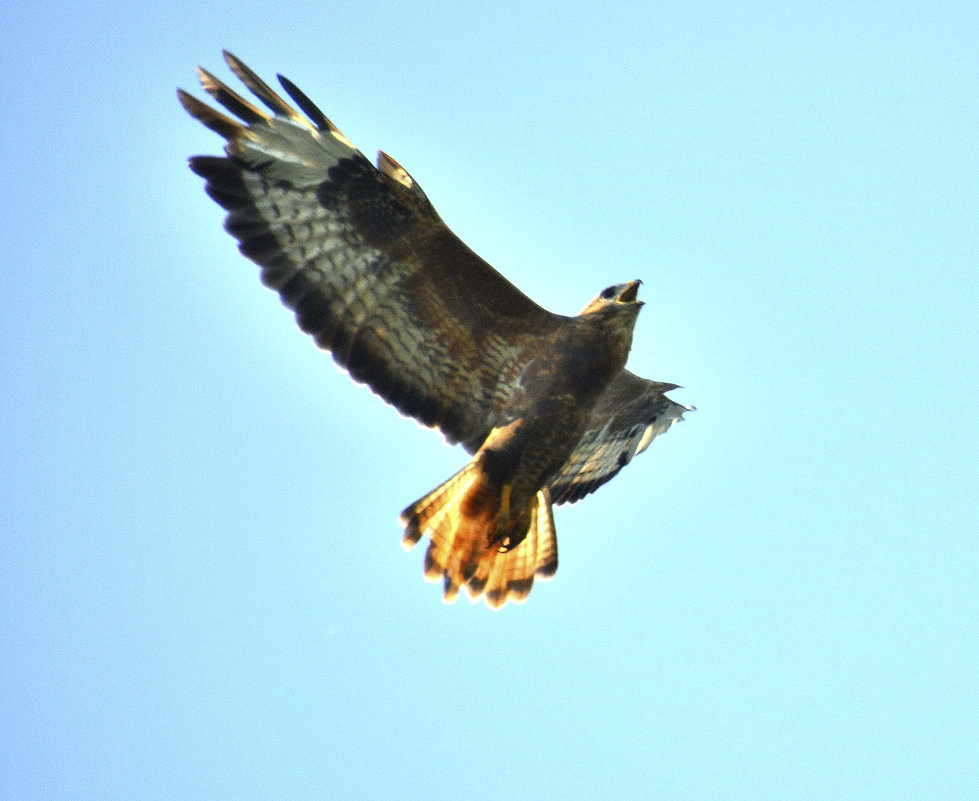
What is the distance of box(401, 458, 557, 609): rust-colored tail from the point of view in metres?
6.48

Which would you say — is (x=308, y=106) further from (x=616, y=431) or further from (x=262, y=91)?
(x=616, y=431)

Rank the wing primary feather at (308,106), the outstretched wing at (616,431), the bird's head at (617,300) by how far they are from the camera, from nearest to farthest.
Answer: the wing primary feather at (308,106), the bird's head at (617,300), the outstretched wing at (616,431)

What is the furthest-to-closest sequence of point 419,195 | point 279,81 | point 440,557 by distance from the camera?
point 440,557 < point 419,195 < point 279,81

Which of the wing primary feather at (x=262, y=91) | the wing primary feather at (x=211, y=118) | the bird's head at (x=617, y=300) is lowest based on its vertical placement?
the wing primary feather at (x=211, y=118)

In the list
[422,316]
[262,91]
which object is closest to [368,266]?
[422,316]

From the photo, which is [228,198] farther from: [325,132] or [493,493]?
[493,493]

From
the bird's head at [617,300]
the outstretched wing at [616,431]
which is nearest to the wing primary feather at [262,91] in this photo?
the bird's head at [617,300]

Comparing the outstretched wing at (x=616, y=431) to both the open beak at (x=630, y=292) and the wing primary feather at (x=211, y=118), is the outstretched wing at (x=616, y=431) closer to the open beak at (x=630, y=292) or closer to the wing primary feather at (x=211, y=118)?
the open beak at (x=630, y=292)

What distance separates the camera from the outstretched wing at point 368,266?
620 cm

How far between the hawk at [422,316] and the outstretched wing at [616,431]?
2.33 feet

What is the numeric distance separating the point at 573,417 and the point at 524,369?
42 cm

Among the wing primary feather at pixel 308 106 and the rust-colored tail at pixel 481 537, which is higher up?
the wing primary feather at pixel 308 106

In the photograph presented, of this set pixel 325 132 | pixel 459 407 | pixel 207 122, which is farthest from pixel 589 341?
pixel 207 122

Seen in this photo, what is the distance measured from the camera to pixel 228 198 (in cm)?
621
